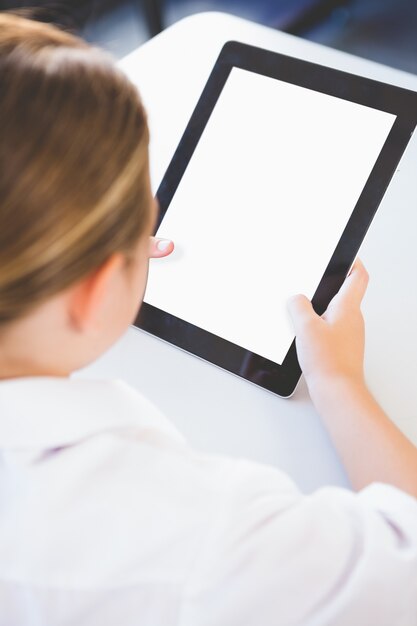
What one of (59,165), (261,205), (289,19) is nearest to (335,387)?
(261,205)

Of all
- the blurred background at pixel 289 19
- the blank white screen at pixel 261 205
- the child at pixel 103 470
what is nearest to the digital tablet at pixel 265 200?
the blank white screen at pixel 261 205

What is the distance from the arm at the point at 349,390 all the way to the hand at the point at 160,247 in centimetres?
14

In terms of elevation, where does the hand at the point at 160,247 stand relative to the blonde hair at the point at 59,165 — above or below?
below

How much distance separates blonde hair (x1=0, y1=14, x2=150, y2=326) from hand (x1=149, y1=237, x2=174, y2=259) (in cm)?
24

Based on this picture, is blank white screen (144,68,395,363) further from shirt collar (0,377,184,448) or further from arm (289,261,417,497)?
shirt collar (0,377,184,448)

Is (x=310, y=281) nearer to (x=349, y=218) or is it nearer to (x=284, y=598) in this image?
(x=349, y=218)

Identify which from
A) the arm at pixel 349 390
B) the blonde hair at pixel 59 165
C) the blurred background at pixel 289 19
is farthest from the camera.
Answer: the blurred background at pixel 289 19

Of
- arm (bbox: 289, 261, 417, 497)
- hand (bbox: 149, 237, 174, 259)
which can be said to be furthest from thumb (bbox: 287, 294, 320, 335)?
hand (bbox: 149, 237, 174, 259)

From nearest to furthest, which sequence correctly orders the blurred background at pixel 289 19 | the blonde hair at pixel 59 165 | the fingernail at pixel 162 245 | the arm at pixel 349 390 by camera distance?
the blonde hair at pixel 59 165
the arm at pixel 349 390
the fingernail at pixel 162 245
the blurred background at pixel 289 19

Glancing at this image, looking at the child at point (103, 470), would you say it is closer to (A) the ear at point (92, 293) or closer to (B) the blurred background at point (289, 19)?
(A) the ear at point (92, 293)

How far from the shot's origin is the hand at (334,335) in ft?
2.06

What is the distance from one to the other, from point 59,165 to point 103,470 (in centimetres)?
19

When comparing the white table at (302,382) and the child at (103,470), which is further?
the white table at (302,382)

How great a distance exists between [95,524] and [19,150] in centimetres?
23
